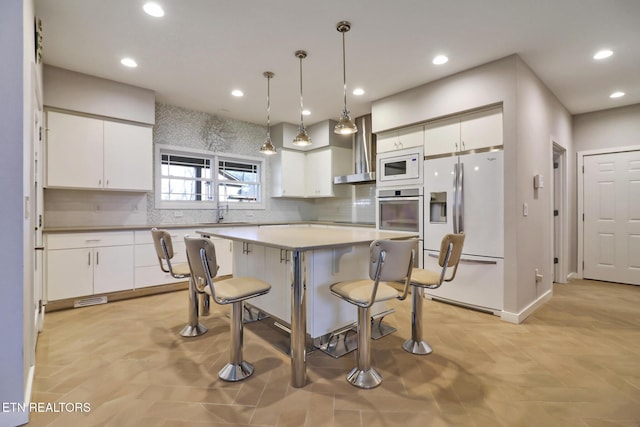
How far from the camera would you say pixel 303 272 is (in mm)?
1782

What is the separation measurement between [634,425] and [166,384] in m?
2.63

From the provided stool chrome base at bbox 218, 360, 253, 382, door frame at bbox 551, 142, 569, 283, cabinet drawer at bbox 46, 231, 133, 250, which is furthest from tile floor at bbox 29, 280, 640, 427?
door frame at bbox 551, 142, 569, 283

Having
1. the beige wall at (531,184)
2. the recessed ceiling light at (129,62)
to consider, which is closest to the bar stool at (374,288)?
the beige wall at (531,184)

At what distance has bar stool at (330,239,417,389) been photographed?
1689 mm

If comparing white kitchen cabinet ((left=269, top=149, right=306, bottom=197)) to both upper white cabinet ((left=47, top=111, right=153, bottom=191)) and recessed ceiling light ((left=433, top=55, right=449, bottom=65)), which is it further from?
recessed ceiling light ((left=433, top=55, right=449, bottom=65))

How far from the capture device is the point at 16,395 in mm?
1488

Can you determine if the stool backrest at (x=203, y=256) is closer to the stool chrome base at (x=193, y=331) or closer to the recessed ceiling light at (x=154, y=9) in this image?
the stool chrome base at (x=193, y=331)

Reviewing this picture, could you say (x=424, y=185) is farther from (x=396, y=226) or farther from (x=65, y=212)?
(x=65, y=212)

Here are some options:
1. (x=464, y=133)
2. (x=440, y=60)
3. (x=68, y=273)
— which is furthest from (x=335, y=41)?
(x=68, y=273)

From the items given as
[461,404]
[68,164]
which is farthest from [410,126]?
[68,164]

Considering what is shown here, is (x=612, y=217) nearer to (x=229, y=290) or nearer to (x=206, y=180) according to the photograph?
(x=229, y=290)

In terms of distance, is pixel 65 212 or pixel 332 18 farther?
pixel 65 212

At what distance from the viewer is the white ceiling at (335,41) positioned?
2.30 m

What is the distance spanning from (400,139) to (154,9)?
116 inches
